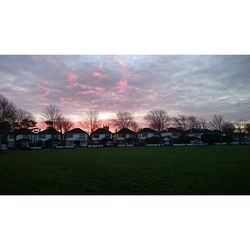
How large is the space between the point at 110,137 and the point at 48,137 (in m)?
9.09

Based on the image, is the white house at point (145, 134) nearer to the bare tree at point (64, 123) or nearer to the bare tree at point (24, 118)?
the bare tree at point (64, 123)

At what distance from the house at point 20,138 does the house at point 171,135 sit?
19124 millimetres

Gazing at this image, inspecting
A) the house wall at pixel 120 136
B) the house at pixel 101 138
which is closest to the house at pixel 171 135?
the house wall at pixel 120 136

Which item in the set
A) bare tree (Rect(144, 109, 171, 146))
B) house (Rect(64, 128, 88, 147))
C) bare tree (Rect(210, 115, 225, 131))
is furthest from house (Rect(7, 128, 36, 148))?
bare tree (Rect(210, 115, 225, 131))

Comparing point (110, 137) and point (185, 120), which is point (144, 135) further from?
point (185, 120)

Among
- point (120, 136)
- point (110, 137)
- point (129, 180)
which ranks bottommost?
point (129, 180)

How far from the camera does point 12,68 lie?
11414 mm

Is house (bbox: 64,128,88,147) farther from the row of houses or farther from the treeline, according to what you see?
the treeline

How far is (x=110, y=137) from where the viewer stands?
122ft

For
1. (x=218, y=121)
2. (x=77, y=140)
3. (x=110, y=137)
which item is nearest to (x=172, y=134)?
(x=110, y=137)

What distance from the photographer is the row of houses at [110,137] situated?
104 ft

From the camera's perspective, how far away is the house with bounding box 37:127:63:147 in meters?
34.0
